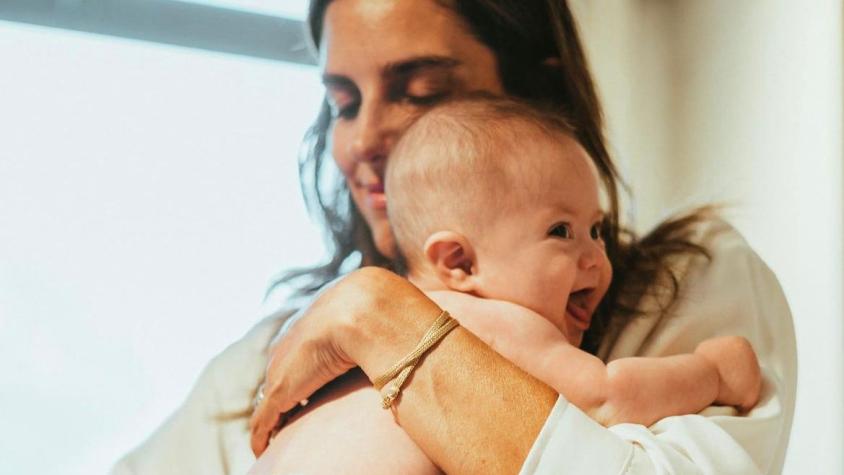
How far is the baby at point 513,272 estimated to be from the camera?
106 cm

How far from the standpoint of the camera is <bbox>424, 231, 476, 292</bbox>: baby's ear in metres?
1.17

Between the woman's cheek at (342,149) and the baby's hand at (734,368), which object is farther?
the woman's cheek at (342,149)

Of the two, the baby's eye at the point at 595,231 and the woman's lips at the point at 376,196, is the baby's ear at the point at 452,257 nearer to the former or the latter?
the baby's eye at the point at 595,231

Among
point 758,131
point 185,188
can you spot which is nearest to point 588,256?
point 185,188

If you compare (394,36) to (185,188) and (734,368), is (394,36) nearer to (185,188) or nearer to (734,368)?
(734,368)

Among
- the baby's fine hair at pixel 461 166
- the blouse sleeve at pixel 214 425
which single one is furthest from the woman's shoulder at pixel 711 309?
the blouse sleeve at pixel 214 425

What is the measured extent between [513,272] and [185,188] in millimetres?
979

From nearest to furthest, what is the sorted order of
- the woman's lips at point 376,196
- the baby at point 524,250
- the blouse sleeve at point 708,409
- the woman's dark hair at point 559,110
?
the blouse sleeve at point 708,409 < the baby at point 524,250 < the woman's dark hair at point 559,110 < the woman's lips at point 376,196

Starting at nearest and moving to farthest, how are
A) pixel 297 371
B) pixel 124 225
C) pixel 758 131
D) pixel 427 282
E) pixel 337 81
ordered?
pixel 297 371 < pixel 427 282 < pixel 337 81 < pixel 124 225 < pixel 758 131

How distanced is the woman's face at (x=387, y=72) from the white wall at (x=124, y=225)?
0.42 m

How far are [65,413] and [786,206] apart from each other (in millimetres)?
1336

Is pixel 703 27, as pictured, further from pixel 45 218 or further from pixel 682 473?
pixel 682 473

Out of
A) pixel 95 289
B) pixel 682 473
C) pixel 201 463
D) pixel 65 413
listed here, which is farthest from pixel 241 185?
pixel 682 473

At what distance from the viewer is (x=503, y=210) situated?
1157 millimetres
